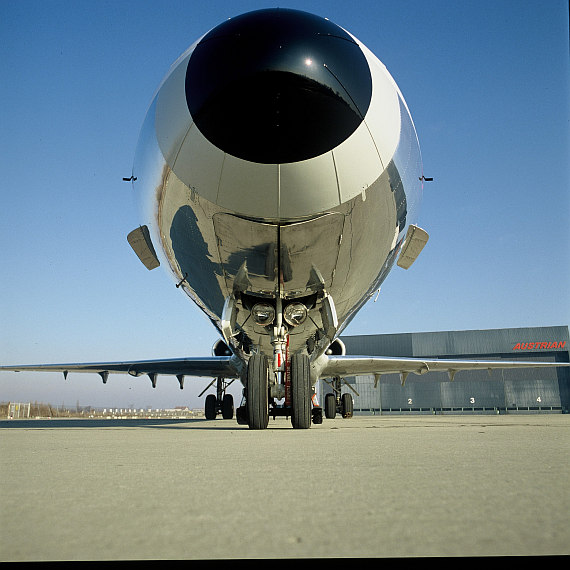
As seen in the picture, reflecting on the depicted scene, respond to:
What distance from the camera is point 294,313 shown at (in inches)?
247

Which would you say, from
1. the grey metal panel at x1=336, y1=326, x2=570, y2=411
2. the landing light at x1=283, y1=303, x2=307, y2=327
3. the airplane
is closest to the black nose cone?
the airplane

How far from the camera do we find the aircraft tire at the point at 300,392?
18.3 feet

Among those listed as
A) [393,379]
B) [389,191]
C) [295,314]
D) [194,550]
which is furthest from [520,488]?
[393,379]

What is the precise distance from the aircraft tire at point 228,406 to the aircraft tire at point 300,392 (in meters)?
10.2

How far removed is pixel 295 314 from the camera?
6.27m

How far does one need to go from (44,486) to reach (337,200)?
362 cm

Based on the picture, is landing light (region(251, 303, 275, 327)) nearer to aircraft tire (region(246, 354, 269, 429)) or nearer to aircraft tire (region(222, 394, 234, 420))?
aircraft tire (region(246, 354, 269, 429))

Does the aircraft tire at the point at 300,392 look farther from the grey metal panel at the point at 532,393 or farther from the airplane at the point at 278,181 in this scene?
the grey metal panel at the point at 532,393

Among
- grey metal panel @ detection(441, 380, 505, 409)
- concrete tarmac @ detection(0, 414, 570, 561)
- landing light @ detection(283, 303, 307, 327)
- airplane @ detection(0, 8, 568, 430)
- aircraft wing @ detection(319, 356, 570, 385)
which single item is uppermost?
airplane @ detection(0, 8, 568, 430)

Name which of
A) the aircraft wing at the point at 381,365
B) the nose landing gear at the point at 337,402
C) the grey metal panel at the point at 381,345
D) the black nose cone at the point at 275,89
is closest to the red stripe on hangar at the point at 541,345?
the grey metal panel at the point at 381,345

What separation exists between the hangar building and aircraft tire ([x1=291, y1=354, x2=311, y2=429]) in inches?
1442

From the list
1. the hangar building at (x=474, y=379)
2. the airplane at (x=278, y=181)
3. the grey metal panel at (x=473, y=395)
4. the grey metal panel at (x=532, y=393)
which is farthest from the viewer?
the grey metal panel at (x=473, y=395)

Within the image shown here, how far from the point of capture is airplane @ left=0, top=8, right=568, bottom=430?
4117 mm

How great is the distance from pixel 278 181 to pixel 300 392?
2508 mm
